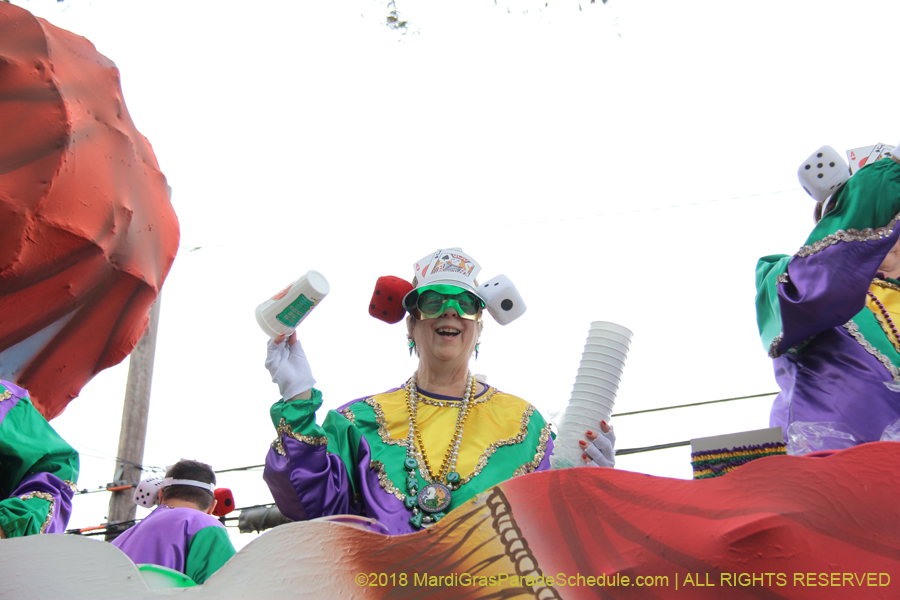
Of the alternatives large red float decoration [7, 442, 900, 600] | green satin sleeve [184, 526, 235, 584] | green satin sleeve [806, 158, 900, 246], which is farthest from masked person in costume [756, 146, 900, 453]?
green satin sleeve [184, 526, 235, 584]

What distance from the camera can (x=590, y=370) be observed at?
1.78m

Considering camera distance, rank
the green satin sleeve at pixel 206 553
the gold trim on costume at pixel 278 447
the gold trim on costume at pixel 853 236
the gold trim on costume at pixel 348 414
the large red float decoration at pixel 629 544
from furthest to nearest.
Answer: the green satin sleeve at pixel 206 553 < the gold trim on costume at pixel 348 414 < the gold trim on costume at pixel 278 447 < the gold trim on costume at pixel 853 236 < the large red float decoration at pixel 629 544

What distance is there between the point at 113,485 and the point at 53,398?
15.2 feet

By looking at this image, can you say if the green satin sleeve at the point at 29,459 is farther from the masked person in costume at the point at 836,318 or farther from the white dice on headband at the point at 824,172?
the white dice on headband at the point at 824,172

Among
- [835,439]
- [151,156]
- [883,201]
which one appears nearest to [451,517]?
[835,439]

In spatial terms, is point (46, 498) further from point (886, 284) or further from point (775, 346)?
point (886, 284)

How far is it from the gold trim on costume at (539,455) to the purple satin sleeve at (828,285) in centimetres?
87

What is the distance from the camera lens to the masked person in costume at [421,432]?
216 centimetres

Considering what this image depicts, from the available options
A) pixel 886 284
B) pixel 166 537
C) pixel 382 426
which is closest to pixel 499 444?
pixel 382 426

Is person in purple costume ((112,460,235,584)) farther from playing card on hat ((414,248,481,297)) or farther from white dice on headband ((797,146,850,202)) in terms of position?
white dice on headband ((797,146,850,202))

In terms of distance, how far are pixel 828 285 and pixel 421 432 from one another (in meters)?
1.35

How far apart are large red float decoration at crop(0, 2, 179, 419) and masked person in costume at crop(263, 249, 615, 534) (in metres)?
0.77

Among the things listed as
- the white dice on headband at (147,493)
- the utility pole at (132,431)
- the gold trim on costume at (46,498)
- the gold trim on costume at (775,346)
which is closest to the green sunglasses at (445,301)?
the gold trim on costume at (775,346)

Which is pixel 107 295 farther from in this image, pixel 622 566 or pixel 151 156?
pixel 622 566
